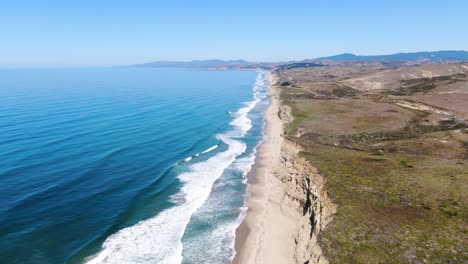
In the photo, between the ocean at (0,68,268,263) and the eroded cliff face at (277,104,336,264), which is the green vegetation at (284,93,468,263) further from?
the ocean at (0,68,268,263)

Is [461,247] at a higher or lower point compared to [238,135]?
higher

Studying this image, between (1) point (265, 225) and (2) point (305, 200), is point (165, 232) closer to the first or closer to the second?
(1) point (265, 225)

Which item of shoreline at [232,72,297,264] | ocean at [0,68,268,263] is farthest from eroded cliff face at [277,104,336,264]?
ocean at [0,68,268,263]

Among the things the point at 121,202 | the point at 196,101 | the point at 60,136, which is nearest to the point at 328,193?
the point at 121,202

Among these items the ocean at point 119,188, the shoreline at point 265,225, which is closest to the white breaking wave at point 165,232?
the ocean at point 119,188

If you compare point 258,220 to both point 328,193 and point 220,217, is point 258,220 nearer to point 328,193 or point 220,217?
point 220,217

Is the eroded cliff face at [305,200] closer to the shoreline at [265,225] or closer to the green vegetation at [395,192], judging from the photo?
the green vegetation at [395,192]
